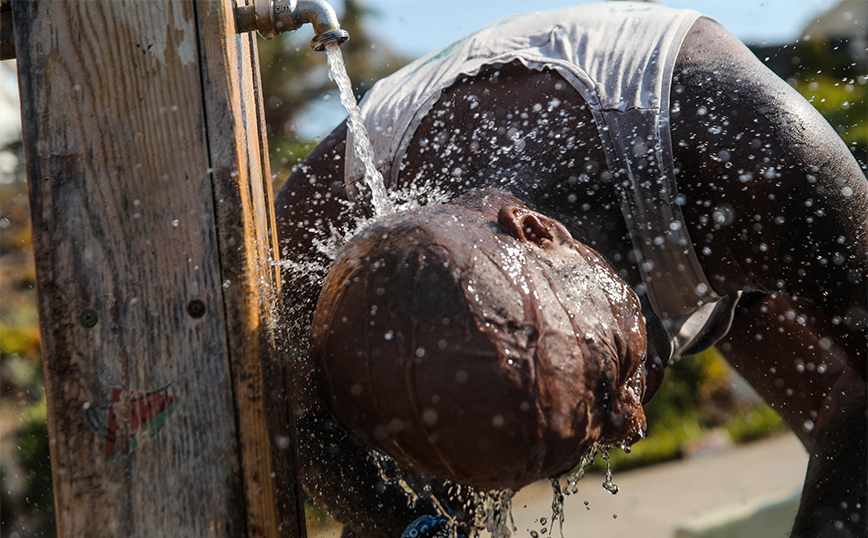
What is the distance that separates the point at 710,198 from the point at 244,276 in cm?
112

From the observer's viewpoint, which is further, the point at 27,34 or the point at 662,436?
the point at 662,436

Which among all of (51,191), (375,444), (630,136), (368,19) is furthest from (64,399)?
(368,19)

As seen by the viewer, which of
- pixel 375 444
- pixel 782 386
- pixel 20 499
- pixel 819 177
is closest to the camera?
pixel 375 444

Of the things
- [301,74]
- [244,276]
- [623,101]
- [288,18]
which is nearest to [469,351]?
[244,276]

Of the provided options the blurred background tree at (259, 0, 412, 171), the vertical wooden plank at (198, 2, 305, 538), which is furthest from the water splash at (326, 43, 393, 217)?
the blurred background tree at (259, 0, 412, 171)

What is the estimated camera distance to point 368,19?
8102mm

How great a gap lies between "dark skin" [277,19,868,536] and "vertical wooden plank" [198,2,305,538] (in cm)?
14

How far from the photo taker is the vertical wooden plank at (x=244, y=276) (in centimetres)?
132

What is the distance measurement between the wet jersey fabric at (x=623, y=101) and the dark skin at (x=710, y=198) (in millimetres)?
36

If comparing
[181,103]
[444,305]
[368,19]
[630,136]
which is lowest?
[444,305]

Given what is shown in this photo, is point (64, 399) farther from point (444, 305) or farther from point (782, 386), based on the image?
point (782, 386)

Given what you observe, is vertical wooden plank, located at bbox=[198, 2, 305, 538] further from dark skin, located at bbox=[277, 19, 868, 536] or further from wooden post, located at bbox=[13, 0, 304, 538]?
dark skin, located at bbox=[277, 19, 868, 536]

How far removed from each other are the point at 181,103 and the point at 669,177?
1123 mm

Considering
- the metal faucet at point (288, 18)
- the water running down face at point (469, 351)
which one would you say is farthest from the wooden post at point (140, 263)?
the water running down face at point (469, 351)
